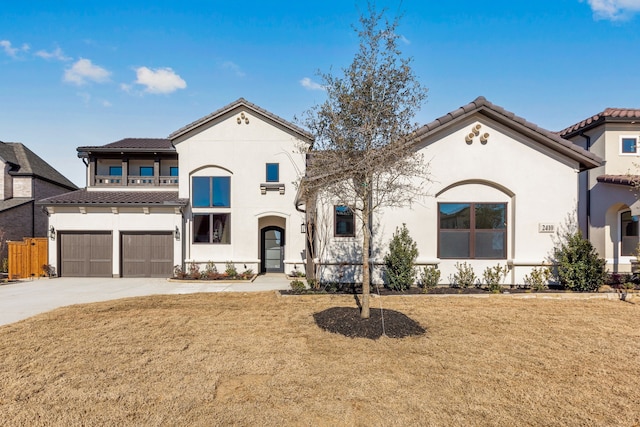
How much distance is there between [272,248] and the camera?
16.2 metres

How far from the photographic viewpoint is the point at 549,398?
371cm

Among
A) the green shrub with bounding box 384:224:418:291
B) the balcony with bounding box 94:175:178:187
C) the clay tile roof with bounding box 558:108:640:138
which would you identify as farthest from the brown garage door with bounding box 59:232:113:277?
the clay tile roof with bounding box 558:108:640:138

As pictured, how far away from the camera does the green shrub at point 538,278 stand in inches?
386

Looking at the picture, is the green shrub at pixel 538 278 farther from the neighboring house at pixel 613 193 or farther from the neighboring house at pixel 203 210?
the neighboring house at pixel 203 210

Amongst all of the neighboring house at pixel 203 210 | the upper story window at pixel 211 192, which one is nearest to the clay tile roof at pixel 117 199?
the neighboring house at pixel 203 210

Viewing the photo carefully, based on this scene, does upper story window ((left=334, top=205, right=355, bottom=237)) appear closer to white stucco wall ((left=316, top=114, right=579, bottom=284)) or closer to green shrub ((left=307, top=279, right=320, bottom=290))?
white stucco wall ((left=316, top=114, right=579, bottom=284))

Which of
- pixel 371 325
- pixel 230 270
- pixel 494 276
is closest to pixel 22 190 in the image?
pixel 230 270

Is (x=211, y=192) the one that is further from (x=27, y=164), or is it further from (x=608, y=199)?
(x=608, y=199)

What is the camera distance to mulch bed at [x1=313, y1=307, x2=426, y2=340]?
228 inches

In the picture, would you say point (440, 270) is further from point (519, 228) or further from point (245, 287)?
point (245, 287)

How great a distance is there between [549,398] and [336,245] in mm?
6929

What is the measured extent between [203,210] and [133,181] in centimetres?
498

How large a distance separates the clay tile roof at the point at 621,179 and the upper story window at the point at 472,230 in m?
5.09

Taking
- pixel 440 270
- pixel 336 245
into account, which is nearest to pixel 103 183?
pixel 336 245
